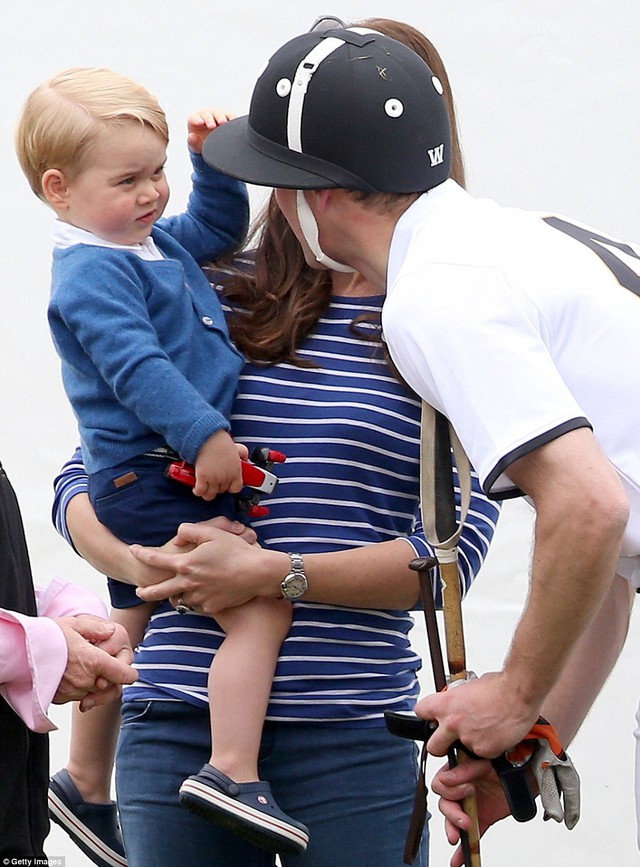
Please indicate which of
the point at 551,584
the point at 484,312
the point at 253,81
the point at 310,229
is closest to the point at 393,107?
the point at 310,229

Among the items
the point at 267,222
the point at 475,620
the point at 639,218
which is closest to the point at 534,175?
the point at 639,218

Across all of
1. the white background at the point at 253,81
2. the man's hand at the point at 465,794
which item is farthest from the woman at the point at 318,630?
the white background at the point at 253,81

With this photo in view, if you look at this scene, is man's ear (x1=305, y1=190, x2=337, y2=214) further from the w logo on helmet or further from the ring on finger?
the ring on finger

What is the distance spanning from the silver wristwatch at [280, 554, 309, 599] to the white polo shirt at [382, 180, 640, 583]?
0.35m

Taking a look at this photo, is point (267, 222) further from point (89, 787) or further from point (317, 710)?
point (89, 787)

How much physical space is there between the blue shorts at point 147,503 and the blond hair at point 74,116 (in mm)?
393

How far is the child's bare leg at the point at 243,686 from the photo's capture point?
5.11 feet

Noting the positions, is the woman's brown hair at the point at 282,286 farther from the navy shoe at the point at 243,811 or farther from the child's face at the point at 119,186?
the navy shoe at the point at 243,811

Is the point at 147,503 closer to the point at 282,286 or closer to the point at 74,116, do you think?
the point at 282,286

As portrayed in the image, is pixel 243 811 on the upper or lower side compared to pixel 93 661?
lower

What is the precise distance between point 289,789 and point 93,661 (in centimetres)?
35

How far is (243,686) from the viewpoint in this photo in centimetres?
156

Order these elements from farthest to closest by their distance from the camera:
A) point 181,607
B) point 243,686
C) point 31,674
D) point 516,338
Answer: point 181,607
point 243,686
point 31,674
point 516,338

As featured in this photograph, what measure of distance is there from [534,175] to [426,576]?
1.76 m
